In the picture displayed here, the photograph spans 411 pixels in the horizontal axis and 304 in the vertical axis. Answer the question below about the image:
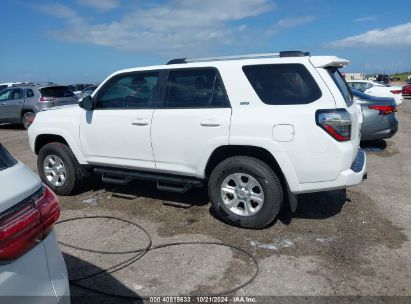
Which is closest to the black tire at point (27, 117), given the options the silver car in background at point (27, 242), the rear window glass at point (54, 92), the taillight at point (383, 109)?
the rear window glass at point (54, 92)

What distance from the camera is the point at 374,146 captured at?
969 cm

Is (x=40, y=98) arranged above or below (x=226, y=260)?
above

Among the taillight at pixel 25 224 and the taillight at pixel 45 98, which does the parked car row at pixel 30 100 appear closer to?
the taillight at pixel 45 98

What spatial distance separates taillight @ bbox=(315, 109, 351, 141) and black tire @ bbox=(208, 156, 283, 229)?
758 millimetres

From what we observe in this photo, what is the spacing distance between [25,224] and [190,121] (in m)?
3.02

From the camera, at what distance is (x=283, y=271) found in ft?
12.0

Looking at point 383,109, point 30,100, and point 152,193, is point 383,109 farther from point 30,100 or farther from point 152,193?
point 30,100

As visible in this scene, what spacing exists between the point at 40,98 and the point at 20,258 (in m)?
13.9

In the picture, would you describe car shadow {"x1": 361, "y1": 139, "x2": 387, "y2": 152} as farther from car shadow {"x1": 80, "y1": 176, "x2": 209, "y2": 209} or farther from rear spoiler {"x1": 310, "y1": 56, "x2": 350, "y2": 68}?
rear spoiler {"x1": 310, "y1": 56, "x2": 350, "y2": 68}

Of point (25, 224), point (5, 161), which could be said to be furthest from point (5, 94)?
point (25, 224)

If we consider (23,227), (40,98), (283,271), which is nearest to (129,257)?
(283,271)

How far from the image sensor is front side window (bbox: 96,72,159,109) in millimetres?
5199

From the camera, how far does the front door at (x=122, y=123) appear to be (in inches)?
202

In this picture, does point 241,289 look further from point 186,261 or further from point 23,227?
point 23,227
